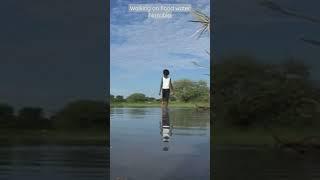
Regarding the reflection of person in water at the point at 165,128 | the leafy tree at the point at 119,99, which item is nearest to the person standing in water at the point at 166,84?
the reflection of person in water at the point at 165,128

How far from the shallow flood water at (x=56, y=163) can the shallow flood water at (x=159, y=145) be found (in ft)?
0.90

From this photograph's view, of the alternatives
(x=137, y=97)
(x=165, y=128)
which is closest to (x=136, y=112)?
(x=137, y=97)

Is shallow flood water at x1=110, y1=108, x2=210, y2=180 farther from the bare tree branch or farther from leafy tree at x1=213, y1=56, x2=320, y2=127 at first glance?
the bare tree branch

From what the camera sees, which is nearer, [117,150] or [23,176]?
[117,150]

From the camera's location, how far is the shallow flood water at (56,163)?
5.38 m

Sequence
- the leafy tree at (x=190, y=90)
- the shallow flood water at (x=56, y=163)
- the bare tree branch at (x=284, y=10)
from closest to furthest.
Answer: the leafy tree at (x=190, y=90)
the bare tree branch at (x=284, y=10)
the shallow flood water at (x=56, y=163)

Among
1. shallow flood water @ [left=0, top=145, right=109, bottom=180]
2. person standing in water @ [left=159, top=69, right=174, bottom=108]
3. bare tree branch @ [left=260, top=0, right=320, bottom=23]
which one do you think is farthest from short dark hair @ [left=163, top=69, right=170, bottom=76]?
bare tree branch @ [left=260, top=0, right=320, bottom=23]

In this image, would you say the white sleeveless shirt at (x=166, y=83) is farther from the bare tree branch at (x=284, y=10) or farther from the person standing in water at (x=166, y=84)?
the bare tree branch at (x=284, y=10)

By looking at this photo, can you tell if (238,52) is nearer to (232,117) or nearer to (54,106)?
(232,117)

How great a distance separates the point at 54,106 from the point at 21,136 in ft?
1.58

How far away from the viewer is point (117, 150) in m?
5.17

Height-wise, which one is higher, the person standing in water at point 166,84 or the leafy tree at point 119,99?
the person standing in water at point 166,84

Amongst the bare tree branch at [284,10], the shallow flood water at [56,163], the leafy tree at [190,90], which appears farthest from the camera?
the shallow flood water at [56,163]

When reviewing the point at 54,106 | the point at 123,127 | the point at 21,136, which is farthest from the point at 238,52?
the point at 21,136
